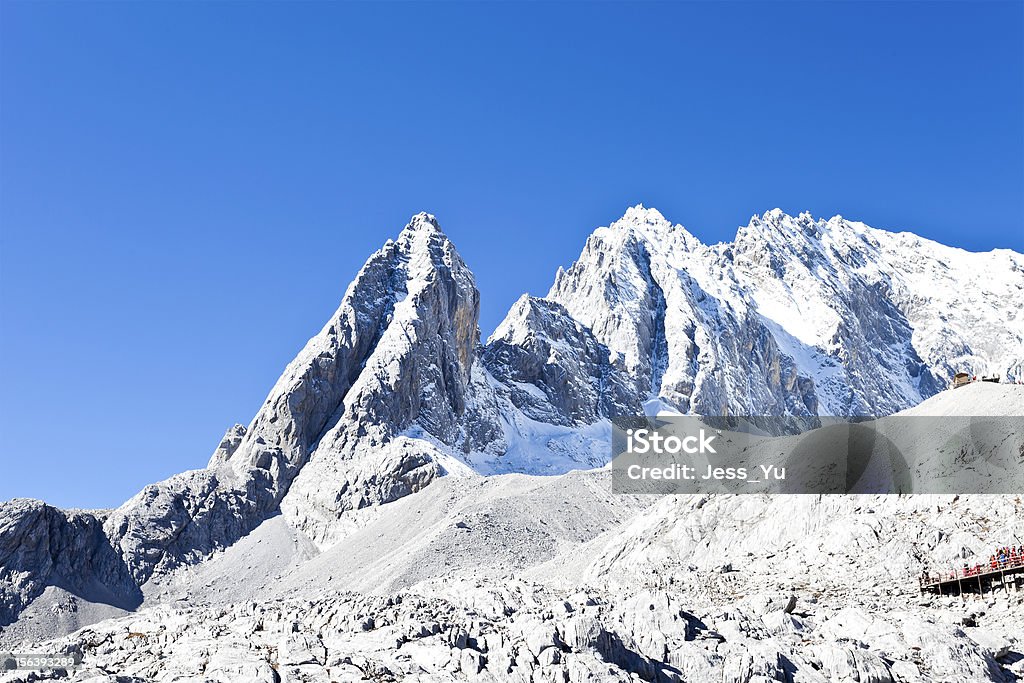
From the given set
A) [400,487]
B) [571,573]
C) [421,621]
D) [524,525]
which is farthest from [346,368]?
[421,621]

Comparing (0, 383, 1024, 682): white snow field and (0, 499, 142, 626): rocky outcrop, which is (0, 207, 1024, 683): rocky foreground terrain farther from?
(0, 499, 142, 626): rocky outcrop

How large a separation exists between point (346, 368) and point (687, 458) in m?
72.9

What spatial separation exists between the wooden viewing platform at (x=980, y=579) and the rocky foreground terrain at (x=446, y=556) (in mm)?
810

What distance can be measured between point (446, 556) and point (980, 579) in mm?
56233

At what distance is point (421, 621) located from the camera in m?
44.3

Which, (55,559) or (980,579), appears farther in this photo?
(55,559)

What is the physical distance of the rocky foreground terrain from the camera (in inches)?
1538

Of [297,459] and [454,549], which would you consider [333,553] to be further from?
[297,459]

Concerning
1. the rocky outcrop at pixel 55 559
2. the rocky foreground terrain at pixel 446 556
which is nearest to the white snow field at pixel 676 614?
the rocky foreground terrain at pixel 446 556

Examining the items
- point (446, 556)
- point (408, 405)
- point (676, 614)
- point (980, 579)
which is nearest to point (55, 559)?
point (446, 556)

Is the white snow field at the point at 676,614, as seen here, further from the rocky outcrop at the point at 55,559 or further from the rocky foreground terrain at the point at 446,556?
the rocky outcrop at the point at 55,559

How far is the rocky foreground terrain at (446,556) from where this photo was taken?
128 feet

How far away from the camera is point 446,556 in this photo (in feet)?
319

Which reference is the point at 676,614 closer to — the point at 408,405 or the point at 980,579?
the point at 980,579
